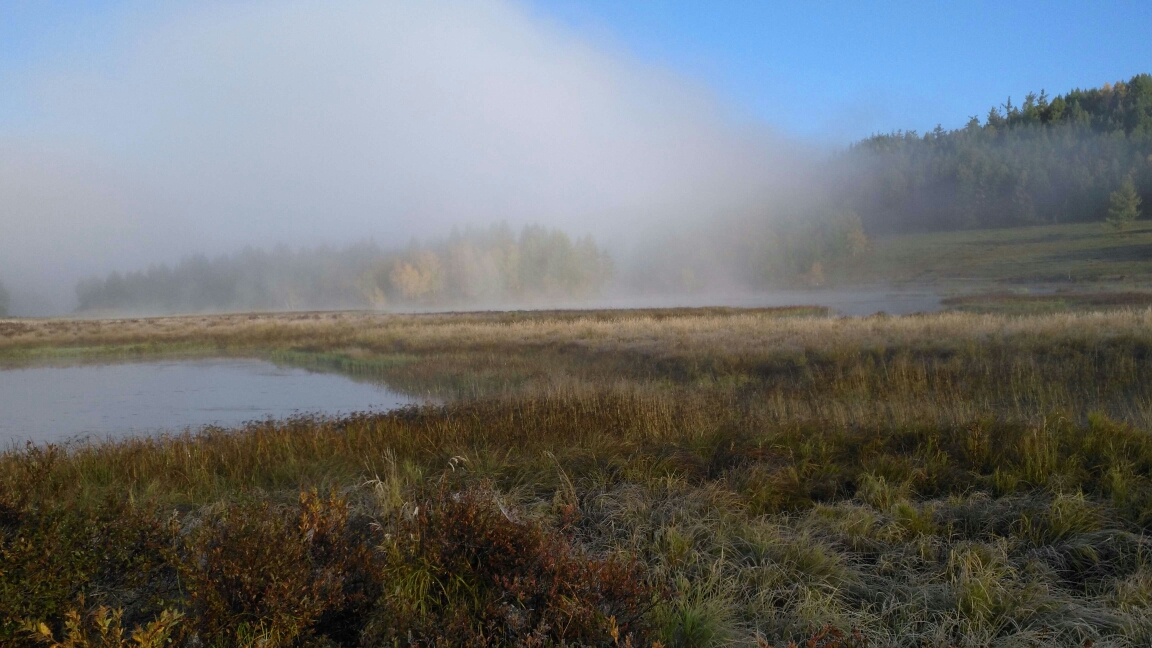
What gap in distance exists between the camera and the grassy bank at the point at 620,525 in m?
3.51

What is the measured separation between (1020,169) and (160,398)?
145362 mm

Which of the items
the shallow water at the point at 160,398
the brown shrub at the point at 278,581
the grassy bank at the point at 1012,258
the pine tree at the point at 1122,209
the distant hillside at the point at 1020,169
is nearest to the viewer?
the brown shrub at the point at 278,581

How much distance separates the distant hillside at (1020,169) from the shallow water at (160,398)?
133303 millimetres

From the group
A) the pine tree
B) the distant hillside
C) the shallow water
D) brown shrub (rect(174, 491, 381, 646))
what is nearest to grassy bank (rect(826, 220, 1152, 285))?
the pine tree

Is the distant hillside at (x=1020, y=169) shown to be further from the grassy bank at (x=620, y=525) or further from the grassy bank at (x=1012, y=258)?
the grassy bank at (x=620, y=525)

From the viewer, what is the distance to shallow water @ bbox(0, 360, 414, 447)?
1372 centimetres

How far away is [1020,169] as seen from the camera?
417 ft

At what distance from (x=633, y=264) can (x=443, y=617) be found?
14683 cm

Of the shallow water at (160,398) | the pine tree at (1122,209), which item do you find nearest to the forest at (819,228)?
the pine tree at (1122,209)

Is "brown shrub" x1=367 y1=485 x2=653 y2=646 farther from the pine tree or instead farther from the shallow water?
the pine tree

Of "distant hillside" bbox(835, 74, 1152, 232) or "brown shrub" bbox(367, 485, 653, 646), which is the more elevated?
"distant hillside" bbox(835, 74, 1152, 232)

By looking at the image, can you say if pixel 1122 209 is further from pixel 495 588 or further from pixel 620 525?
pixel 495 588

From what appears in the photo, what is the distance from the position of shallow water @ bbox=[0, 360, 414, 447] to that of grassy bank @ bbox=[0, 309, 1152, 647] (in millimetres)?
4739

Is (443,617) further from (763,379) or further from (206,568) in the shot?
(763,379)
